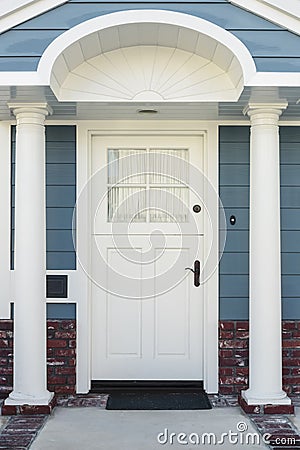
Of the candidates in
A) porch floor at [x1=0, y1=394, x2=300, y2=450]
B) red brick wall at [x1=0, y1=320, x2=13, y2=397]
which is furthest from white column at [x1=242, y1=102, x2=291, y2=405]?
red brick wall at [x1=0, y1=320, x2=13, y2=397]

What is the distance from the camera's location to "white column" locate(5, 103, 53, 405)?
15.5ft

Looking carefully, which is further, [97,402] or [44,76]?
[97,402]

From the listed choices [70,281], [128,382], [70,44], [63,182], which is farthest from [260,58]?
[128,382]

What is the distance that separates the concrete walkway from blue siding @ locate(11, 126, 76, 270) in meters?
1.18

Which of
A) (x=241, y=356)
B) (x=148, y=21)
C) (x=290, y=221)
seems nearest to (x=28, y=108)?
(x=148, y=21)

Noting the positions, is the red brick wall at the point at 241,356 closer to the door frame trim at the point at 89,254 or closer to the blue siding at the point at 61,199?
the door frame trim at the point at 89,254

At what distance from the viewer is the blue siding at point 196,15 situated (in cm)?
438

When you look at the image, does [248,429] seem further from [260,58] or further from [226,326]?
[260,58]

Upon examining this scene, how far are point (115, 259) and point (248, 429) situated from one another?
Answer: 1.74m

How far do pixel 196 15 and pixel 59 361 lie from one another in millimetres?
2800

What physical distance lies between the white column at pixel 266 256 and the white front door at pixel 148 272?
2.31 feet

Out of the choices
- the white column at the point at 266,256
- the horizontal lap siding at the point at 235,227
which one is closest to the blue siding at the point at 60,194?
the horizontal lap siding at the point at 235,227

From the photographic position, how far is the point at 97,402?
16.7 ft

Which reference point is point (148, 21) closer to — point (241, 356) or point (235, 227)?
point (235, 227)
